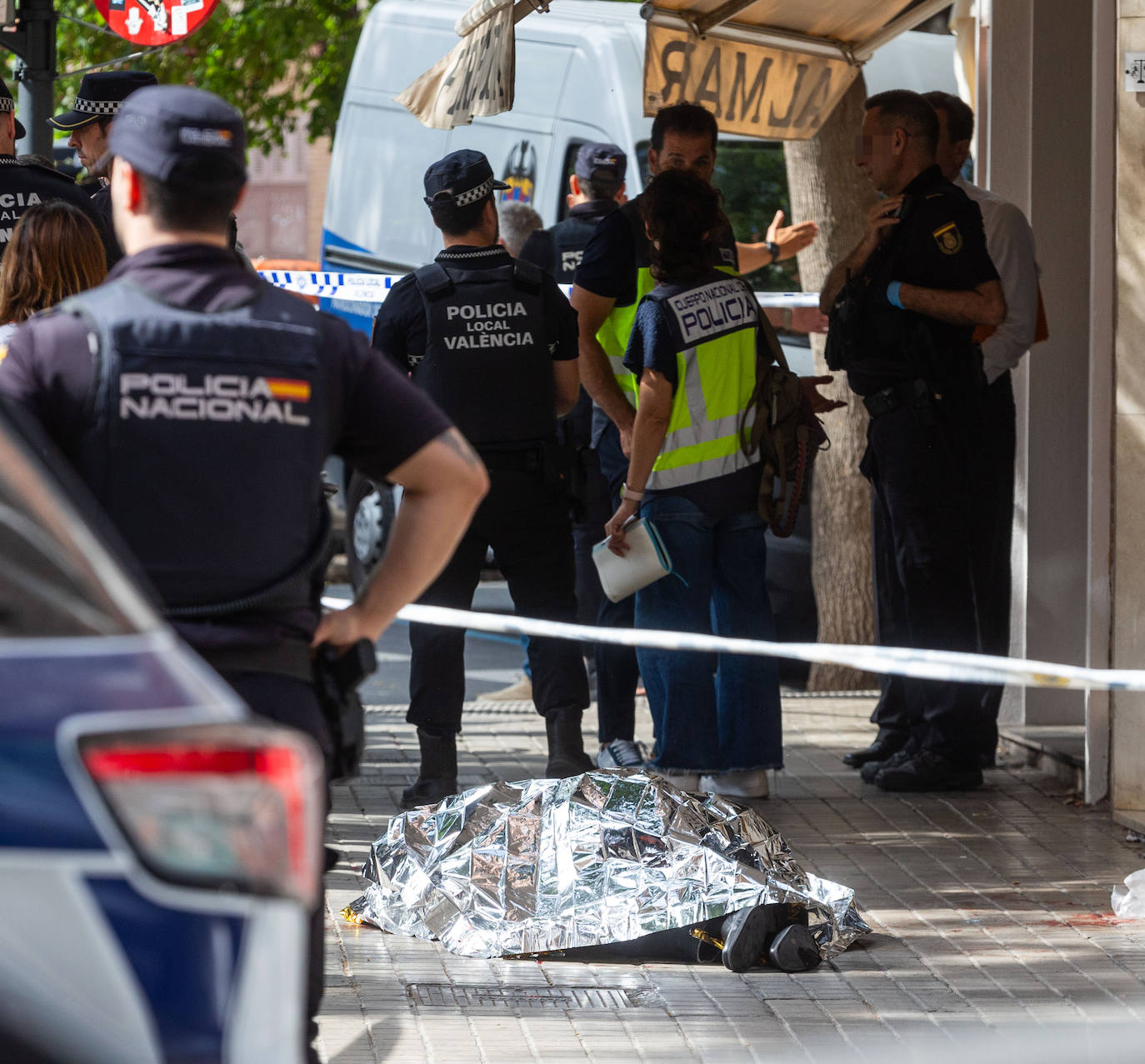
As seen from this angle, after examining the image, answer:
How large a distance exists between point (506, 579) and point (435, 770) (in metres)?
0.71

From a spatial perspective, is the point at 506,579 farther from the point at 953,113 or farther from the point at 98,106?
the point at 953,113

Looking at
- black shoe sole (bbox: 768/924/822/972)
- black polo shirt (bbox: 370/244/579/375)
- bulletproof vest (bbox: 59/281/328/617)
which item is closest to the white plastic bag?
black shoe sole (bbox: 768/924/822/972)

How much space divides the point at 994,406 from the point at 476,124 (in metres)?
5.04

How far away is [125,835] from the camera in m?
1.97

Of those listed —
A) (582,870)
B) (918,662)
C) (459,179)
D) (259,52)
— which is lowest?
(582,870)

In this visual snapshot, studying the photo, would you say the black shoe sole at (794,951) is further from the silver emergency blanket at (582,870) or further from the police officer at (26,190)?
the police officer at (26,190)

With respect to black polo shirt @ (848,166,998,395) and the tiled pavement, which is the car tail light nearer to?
the tiled pavement

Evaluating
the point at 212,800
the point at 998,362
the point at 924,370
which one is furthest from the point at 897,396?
the point at 212,800

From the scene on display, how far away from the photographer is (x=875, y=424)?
680 cm

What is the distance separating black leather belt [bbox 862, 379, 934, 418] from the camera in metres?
6.63

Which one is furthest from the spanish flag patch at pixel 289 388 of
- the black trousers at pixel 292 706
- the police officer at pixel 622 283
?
the police officer at pixel 622 283

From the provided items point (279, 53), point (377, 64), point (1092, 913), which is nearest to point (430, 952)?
point (1092, 913)

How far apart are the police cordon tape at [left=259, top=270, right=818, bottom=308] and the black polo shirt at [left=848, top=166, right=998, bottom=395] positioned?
2.35m

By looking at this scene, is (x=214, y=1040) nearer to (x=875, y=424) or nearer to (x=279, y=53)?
(x=875, y=424)
